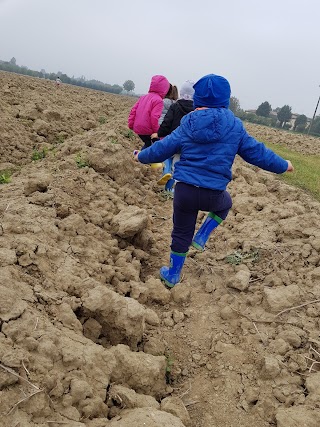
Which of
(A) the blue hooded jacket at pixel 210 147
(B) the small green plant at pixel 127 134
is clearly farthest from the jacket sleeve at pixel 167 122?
(B) the small green plant at pixel 127 134

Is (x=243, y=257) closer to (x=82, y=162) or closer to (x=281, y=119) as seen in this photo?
(x=82, y=162)

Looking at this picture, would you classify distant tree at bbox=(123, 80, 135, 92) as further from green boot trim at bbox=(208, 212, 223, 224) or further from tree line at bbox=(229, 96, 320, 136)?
green boot trim at bbox=(208, 212, 223, 224)

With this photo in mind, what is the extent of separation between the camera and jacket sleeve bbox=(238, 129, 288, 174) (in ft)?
11.5

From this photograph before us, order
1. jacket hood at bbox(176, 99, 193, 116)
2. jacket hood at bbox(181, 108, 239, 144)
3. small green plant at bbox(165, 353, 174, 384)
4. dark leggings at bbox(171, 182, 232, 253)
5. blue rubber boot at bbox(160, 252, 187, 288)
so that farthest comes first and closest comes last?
jacket hood at bbox(176, 99, 193, 116) < blue rubber boot at bbox(160, 252, 187, 288) < dark leggings at bbox(171, 182, 232, 253) < jacket hood at bbox(181, 108, 239, 144) < small green plant at bbox(165, 353, 174, 384)

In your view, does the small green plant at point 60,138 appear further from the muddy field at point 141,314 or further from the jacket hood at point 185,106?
the jacket hood at point 185,106

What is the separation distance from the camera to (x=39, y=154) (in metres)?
7.33

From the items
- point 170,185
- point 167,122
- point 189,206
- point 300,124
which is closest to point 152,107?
point 167,122

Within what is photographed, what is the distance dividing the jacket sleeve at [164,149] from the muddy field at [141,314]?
2.49 feet

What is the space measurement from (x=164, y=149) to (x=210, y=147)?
0.42 m

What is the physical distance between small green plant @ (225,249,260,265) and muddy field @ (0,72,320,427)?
0.02m

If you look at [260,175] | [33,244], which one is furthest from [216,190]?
[260,175]

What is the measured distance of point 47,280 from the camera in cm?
279

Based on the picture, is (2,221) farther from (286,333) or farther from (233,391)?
(286,333)

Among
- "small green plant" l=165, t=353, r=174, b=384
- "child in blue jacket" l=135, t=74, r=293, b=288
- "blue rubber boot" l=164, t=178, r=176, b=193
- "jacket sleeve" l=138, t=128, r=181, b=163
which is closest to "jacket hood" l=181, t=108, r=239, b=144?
"child in blue jacket" l=135, t=74, r=293, b=288
